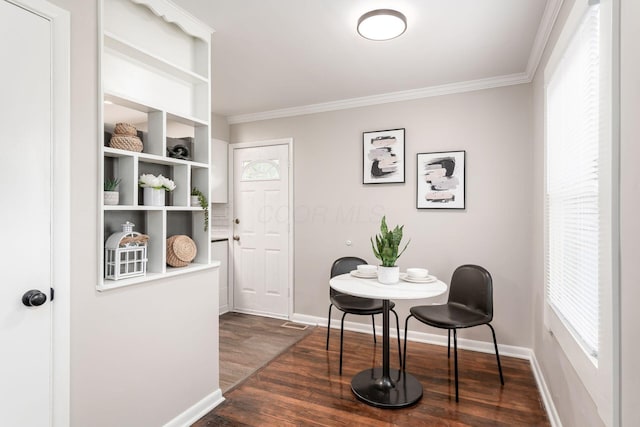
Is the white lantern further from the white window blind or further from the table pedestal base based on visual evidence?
the white window blind

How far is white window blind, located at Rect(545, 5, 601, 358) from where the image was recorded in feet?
4.60

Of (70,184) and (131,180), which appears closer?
(70,184)

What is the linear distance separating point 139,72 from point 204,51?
0.50 m

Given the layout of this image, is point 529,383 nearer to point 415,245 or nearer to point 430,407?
point 430,407

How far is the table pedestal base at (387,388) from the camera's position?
2357mm

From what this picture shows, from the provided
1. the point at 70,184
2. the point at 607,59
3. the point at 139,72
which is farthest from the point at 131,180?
the point at 607,59

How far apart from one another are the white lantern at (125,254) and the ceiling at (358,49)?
53.8 inches

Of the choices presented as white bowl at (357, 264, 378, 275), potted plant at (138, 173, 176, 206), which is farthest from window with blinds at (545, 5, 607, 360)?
potted plant at (138, 173, 176, 206)

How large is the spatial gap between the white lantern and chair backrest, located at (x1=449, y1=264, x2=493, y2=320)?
237 cm

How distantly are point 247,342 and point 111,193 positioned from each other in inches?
87.6

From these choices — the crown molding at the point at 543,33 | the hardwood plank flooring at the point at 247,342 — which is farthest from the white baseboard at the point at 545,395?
the crown molding at the point at 543,33

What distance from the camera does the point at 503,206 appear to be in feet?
10.4

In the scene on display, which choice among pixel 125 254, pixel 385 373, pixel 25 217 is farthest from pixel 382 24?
pixel 385 373

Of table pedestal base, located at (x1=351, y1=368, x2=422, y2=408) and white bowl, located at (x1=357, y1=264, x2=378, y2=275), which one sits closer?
table pedestal base, located at (x1=351, y1=368, x2=422, y2=408)
